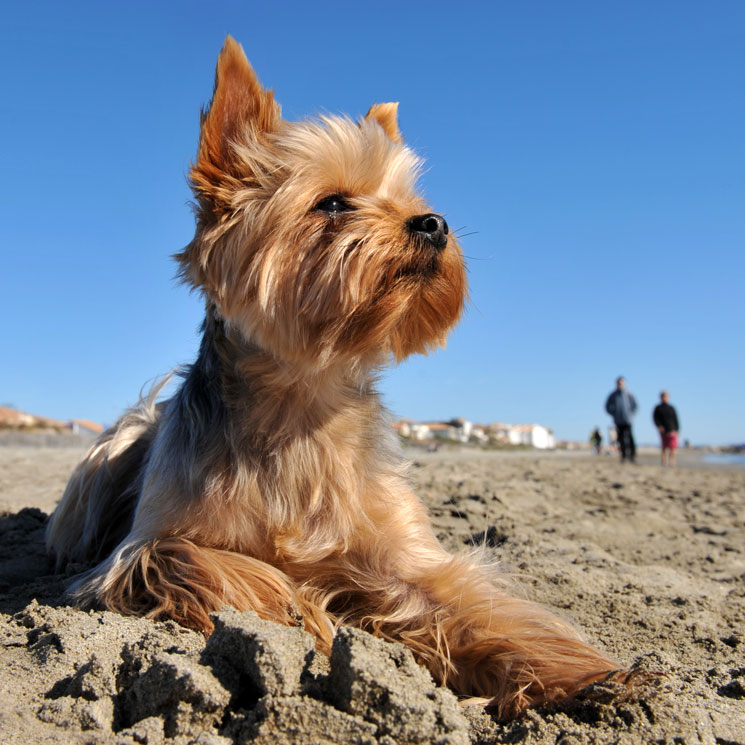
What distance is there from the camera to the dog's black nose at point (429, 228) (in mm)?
3428

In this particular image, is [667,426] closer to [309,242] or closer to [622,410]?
[622,410]

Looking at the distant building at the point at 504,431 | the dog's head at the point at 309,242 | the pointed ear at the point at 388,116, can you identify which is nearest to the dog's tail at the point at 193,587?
the dog's head at the point at 309,242

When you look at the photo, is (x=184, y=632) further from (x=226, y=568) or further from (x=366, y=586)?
(x=366, y=586)

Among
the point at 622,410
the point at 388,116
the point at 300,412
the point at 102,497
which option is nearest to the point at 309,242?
the point at 300,412

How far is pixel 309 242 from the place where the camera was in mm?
3408

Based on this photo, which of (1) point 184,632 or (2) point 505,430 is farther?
(2) point 505,430

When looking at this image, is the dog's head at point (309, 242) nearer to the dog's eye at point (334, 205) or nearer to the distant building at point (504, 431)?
the dog's eye at point (334, 205)

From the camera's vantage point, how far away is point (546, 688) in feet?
8.21

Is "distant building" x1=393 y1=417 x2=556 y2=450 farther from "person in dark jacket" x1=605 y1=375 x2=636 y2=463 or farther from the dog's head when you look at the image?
the dog's head

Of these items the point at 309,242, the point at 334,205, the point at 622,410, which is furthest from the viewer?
the point at 622,410

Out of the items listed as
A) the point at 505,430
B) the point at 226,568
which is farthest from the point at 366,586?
the point at 505,430

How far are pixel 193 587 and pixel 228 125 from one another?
223cm

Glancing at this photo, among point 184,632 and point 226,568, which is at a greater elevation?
point 226,568

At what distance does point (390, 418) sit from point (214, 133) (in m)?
1.73
